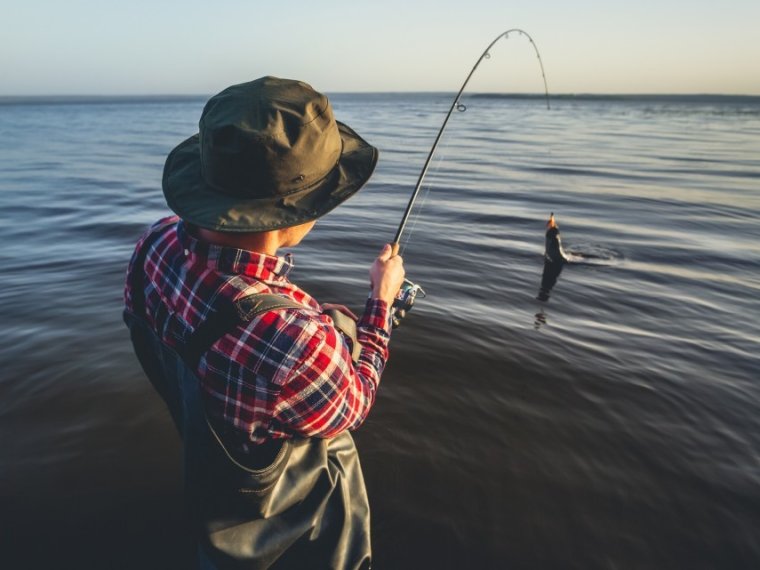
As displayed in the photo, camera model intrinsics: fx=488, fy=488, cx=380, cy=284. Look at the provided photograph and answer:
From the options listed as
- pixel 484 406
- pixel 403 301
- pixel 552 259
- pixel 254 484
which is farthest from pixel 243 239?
pixel 552 259

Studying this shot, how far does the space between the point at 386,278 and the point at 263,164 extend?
89cm

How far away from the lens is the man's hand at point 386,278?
2.21m

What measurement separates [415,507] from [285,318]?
2.34 m

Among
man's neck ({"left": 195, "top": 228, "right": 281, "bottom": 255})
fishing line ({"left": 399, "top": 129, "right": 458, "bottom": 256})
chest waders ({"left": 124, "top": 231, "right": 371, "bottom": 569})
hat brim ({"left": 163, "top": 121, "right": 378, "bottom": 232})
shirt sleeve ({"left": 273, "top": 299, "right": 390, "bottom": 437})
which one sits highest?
hat brim ({"left": 163, "top": 121, "right": 378, "bottom": 232})

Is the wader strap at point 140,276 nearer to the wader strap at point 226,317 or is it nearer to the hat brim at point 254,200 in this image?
the hat brim at point 254,200

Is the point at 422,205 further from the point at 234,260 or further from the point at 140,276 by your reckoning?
the point at 234,260

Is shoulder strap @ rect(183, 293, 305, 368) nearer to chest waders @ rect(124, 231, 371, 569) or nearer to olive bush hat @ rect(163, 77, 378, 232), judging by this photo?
chest waders @ rect(124, 231, 371, 569)

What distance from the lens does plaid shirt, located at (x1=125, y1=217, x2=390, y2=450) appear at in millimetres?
1454

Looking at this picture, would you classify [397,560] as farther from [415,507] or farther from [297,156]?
[297,156]

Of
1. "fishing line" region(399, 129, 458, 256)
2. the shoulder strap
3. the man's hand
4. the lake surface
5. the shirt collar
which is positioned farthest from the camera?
"fishing line" region(399, 129, 458, 256)

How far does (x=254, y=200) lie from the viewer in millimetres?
1578

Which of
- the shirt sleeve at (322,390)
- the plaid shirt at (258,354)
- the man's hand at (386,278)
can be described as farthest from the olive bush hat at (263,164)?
the man's hand at (386,278)

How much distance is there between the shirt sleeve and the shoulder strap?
14 cm

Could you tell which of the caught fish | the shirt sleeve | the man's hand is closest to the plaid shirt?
the shirt sleeve
